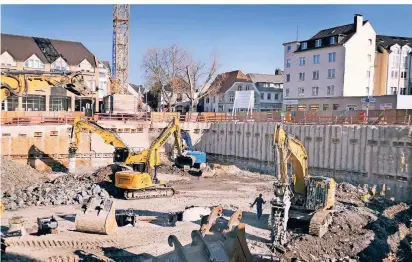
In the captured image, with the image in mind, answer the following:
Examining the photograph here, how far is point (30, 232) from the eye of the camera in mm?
15102

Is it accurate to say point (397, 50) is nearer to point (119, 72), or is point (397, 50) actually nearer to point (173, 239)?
point (119, 72)

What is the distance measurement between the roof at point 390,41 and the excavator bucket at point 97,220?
1607 inches

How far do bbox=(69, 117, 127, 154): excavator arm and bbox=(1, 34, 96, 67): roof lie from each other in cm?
2124

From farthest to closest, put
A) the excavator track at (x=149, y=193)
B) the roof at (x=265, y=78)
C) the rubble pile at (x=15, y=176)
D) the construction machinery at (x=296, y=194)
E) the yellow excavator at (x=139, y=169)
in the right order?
the roof at (x=265, y=78) → the rubble pile at (x=15, y=176) → the excavator track at (x=149, y=193) → the yellow excavator at (x=139, y=169) → the construction machinery at (x=296, y=194)

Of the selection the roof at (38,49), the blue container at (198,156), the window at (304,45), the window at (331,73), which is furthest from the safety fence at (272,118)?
the roof at (38,49)

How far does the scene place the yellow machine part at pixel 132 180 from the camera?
21141 mm

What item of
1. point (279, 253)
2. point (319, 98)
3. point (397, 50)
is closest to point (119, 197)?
point (279, 253)

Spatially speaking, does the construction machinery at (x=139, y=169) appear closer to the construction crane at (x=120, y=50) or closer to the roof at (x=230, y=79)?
the construction crane at (x=120, y=50)

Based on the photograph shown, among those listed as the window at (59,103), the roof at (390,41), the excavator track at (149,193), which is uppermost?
the roof at (390,41)

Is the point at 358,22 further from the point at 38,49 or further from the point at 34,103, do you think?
the point at 38,49

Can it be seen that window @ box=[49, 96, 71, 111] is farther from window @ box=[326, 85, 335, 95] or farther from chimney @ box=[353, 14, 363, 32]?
chimney @ box=[353, 14, 363, 32]

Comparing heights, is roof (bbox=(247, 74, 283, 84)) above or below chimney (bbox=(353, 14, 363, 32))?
below

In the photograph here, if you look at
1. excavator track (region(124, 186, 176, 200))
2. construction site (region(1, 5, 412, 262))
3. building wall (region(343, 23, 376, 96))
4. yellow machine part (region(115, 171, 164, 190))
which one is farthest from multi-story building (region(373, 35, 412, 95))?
yellow machine part (region(115, 171, 164, 190))

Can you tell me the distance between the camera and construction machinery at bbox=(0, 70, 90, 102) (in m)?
12.2
